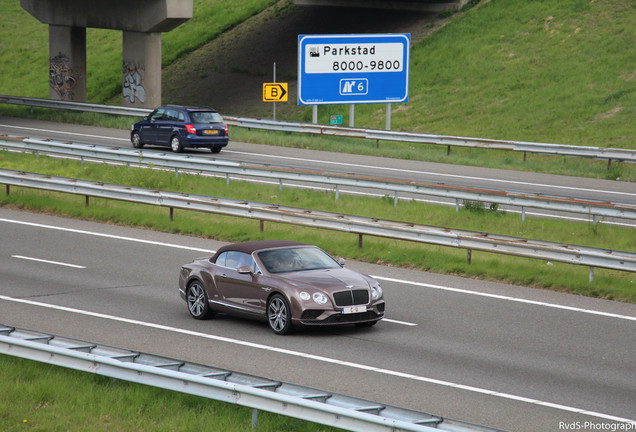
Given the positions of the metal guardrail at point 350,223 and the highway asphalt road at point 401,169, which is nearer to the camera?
the metal guardrail at point 350,223

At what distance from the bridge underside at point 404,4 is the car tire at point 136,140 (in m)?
23.0

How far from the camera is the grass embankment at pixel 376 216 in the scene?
715 inches

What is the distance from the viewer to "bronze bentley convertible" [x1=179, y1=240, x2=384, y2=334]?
13820 mm

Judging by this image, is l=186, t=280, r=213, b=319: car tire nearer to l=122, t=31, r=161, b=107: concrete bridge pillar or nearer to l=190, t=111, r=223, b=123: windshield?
l=190, t=111, r=223, b=123: windshield

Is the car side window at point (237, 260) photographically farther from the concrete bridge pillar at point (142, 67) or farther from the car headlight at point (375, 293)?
→ the concrete bridge pillar at point (142, 67)

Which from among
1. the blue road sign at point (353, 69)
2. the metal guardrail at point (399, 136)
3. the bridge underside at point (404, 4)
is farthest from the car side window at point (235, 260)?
the bridge underside at point (404, 4)

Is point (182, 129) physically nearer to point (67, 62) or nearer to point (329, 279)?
point (67, 62)

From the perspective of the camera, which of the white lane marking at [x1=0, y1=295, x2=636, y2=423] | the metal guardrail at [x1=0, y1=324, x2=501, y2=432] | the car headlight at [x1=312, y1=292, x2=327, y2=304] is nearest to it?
the metal guardrail at [x1=0, y1=324, x2=501, y2=432]

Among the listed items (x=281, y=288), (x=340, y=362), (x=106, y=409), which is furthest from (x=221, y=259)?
(x=106, y=409)

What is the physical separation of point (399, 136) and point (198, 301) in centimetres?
2327

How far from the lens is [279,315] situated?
14.0 metres

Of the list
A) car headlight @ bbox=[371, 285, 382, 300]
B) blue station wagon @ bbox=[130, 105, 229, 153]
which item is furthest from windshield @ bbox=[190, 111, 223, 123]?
car headlight @ bbox=[371, 285, 382, 300]

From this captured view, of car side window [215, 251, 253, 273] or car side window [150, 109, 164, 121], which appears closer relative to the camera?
car side window [215, 251, 253, 273]

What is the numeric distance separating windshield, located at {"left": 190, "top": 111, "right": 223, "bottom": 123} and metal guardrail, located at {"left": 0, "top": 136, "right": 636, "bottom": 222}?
19.1 feet
